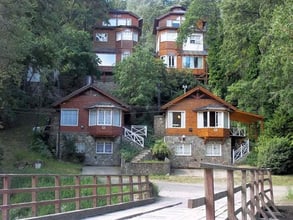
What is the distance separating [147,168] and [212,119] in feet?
29.6

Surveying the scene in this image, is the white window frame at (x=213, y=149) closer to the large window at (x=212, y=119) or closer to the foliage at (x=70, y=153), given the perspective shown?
the large window at (x=212, y=119)

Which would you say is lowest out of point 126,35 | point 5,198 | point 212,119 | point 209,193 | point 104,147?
point 5,198

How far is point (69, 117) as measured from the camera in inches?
1633

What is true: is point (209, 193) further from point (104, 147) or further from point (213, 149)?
point (213, 149)

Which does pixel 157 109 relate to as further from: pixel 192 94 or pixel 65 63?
pixel 65 63

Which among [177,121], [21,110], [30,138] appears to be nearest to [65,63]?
[21,110]

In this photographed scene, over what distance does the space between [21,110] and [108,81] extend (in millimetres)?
13090

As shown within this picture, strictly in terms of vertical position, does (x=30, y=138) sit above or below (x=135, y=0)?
below

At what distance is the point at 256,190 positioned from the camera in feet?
43.5

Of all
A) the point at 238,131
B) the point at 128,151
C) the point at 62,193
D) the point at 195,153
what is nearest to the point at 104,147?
the point at 128,151

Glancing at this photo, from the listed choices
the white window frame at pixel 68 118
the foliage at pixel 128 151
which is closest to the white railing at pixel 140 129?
the foliage at pixel 128 151

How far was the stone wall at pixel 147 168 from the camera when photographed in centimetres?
3541

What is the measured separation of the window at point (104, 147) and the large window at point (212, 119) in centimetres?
778

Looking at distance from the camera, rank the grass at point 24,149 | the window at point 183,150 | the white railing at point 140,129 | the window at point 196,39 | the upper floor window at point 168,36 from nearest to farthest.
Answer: the grass at point 24,149
the window at point 183,150
the white railing at point 140,129
the window at point 196,39
the upper floor window at point 168,36
